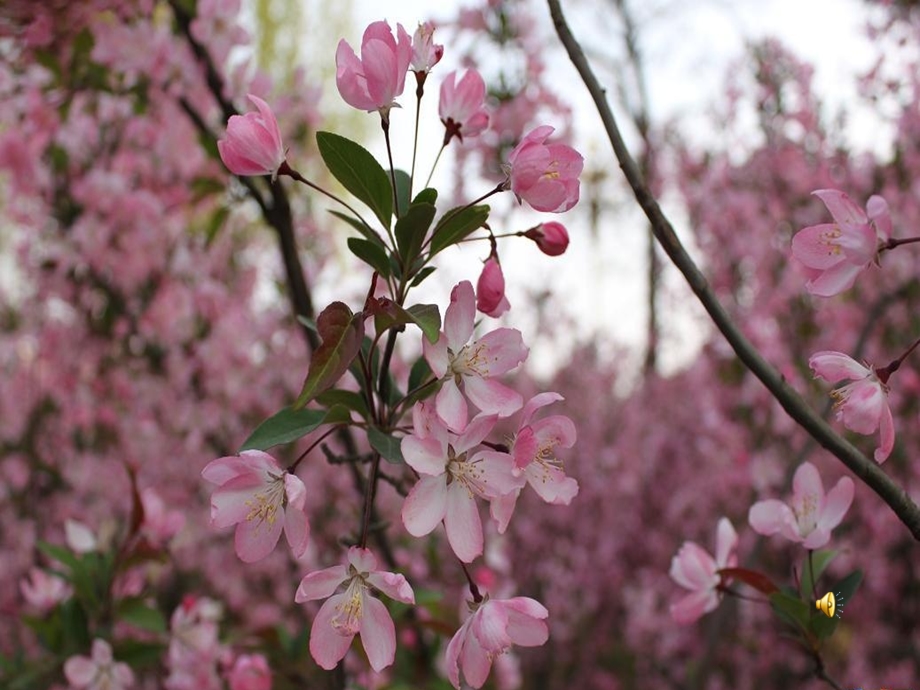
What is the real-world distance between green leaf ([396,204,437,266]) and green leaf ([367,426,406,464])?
170 millimetres

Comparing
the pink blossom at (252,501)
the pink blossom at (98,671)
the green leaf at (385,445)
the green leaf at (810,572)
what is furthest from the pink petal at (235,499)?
the pink blossom at (98,671)

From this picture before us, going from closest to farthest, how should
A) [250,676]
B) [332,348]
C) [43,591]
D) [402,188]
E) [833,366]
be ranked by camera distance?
[332,348] → [833,366] → [402,188] → [250,676] → [43,591]

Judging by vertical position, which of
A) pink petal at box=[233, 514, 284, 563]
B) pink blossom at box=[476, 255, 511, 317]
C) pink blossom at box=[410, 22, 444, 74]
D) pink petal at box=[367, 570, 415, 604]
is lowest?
pink petal at box=[367, 570, 415, 604]

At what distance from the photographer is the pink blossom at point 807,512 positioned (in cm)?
99

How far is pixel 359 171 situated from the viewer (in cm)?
83

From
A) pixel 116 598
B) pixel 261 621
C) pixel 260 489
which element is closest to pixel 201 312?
pixel 261 621

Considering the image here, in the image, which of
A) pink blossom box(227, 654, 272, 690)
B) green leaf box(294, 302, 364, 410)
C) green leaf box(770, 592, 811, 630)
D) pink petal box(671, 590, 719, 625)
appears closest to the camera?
green leaf box(294, 302, 364, 410)

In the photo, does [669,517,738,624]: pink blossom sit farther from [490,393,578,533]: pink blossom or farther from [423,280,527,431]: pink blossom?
[423,280,527,431]: pink blossom

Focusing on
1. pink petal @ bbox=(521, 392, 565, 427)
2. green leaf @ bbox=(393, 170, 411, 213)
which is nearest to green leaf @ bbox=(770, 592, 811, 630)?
pink petal @ bbox=(521, 392, 565, 427)

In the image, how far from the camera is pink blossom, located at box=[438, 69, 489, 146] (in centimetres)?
91

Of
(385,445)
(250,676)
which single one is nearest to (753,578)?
(385,445)

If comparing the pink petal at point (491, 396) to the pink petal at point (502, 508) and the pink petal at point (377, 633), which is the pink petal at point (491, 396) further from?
the pink petal at point (377, 633)

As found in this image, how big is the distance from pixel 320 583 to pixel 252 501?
96 mm

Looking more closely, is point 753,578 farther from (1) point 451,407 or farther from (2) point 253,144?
(2) point 253,144
